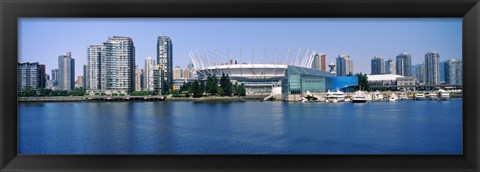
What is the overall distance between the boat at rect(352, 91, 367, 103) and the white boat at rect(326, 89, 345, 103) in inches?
27.3

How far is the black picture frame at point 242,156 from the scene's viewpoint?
1.07m

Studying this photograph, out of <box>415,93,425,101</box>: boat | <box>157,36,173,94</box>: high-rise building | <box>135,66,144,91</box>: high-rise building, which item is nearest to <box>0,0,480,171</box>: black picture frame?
<box>135,66,144,91</box>: high-rise building

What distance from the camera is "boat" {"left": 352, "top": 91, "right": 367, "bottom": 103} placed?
65.5 ft

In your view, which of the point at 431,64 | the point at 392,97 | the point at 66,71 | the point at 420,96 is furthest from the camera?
the point at 392,97

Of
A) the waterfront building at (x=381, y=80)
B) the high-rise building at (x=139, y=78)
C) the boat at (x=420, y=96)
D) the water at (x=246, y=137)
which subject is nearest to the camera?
the water at (x=246, y=137)

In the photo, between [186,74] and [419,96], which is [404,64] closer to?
[419,96]

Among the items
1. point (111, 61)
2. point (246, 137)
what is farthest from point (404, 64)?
point (111, 61)

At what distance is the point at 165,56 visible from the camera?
645 inches

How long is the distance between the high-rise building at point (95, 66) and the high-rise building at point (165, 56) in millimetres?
3160

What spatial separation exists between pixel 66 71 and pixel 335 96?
1584 centimetres

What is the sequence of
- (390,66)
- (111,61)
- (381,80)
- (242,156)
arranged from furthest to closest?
(381,80), (111,61), (390,66), (242,156)

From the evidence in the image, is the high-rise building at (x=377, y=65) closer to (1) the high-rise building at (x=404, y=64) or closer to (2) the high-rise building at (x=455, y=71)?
(1) the high-rise building at (x=404, y=64)

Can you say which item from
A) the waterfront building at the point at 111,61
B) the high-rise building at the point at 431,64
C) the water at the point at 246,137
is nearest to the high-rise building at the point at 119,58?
the waterfront building at the point at 111,61

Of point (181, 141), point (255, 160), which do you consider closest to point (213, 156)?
point (255, 160)
